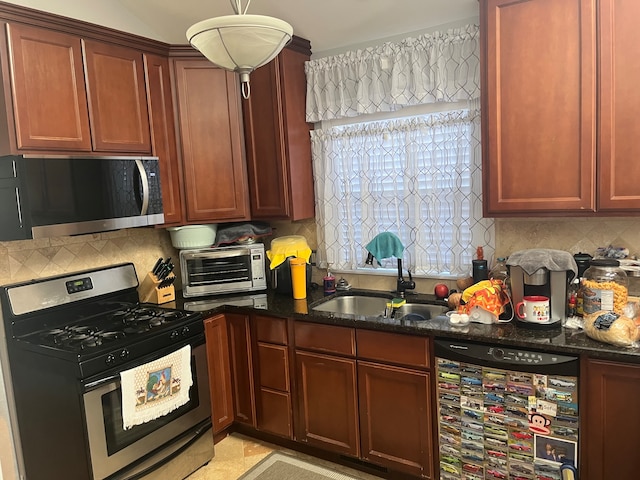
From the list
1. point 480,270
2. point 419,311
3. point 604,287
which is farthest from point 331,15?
point 604,287

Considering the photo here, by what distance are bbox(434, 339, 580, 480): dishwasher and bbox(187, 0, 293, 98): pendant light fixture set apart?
1527 mm

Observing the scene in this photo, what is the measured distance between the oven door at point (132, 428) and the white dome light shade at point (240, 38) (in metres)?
1.59

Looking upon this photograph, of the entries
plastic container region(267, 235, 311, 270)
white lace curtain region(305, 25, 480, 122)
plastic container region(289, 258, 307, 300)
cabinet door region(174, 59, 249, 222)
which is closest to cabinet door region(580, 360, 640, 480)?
white lace curtain region(305, 25, 480, 122)

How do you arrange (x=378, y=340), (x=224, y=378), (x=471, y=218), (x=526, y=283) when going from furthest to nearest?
(x=224, y=378)
(x=471, y=218)
(x=378, y=340)
(x=526, y=283)

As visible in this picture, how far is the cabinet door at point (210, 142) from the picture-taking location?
307 centimetres

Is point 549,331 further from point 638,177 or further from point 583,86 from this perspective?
point 583,86

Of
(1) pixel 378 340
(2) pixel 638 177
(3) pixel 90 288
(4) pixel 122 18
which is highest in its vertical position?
(4) pixel 122 18

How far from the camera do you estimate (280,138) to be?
10.1 feet

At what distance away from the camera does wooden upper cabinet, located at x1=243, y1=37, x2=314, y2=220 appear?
3.08 m

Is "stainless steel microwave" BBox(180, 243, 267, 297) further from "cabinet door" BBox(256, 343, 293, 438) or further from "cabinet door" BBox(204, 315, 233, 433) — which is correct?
"cabinet door" BBox(256, 343, 293, 438)

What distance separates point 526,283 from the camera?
2.23 m

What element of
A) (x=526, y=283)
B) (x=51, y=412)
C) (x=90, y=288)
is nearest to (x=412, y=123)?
(x=526, y=283)

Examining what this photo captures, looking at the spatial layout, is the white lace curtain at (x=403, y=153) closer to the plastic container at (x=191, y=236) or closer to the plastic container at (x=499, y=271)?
the plastic container at (x=499, y=271)

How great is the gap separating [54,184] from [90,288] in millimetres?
779
